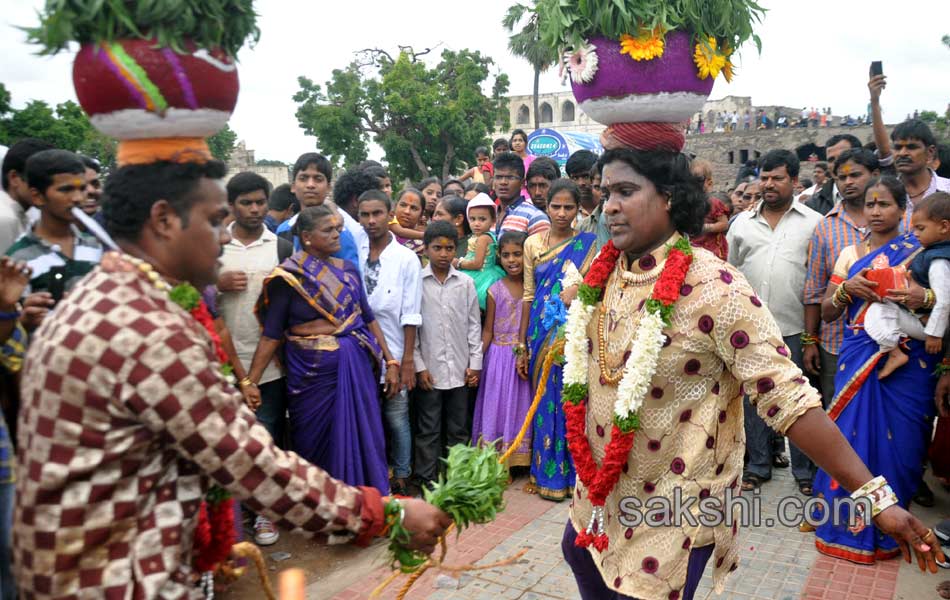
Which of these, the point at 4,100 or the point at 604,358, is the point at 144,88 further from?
the point at 4,100

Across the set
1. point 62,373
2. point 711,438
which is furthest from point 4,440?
point 711,438

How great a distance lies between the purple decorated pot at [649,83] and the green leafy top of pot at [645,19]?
0.05 metres

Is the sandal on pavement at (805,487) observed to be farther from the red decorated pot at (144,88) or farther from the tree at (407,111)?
the tree at (407,111)

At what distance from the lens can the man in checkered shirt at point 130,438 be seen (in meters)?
1.72

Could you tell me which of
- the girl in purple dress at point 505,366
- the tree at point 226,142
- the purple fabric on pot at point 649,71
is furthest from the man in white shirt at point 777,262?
the tree at point 226,142

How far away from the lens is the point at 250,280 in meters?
4.98

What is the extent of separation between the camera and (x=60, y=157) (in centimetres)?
381

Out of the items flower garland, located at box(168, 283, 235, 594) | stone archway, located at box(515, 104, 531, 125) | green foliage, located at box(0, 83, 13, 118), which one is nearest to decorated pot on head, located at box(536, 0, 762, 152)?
flower garland, located at box(168, 283, 235, 594)

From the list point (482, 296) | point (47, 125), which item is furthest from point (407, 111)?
point (482, 296)

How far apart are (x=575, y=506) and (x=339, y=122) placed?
2819 cm

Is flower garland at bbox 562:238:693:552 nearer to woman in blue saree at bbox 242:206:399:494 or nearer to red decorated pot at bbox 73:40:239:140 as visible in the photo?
red decorated pot at bbox 73:40:239:140

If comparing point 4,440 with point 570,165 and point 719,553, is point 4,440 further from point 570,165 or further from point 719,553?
point 570,165

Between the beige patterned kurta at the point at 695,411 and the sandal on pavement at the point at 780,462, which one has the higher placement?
the beige patterned kurta at the point at 695,411

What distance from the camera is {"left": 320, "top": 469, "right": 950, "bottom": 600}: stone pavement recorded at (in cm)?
422
